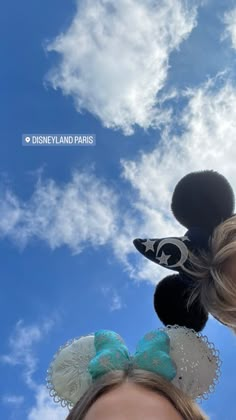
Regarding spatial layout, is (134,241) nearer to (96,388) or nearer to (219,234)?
(219,234)

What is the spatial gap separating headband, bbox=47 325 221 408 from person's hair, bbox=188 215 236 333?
15 cm

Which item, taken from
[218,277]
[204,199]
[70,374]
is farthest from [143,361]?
[204,199]

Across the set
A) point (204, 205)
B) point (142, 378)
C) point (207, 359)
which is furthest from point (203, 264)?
point (142, 378)

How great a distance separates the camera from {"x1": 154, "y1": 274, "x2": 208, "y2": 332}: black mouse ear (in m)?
2.38

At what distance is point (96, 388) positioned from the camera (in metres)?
2.04

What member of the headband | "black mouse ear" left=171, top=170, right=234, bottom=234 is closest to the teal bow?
the headband

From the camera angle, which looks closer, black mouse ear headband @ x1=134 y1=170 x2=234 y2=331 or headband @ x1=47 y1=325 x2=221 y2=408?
headband @ x1=47 y1=325 x2=221 y2=408

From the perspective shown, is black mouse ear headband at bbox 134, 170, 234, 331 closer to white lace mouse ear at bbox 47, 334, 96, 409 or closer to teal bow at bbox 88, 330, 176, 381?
teal bow at bbox 88, 330, 176, 381

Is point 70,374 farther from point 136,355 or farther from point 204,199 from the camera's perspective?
point 204,199

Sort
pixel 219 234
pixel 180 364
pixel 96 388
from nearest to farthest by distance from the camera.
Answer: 1. pixel 96 388
2. pixel 180 364
3. pixel 219 234

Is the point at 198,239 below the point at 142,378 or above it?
above

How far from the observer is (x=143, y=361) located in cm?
218

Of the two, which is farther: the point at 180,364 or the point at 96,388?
the point at 180,364

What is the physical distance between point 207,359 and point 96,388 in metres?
0.47
